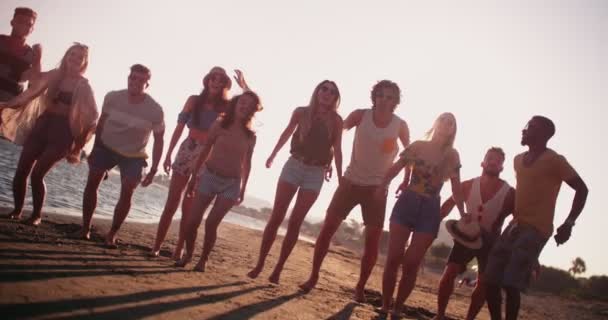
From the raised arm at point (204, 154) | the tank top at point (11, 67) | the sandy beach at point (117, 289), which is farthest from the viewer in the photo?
the tank top at point (11, 67)

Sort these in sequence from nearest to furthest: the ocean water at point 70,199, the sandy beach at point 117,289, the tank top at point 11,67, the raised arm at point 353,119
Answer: the sandy beach at point 117,289
the tank top at point 11,67
the raised arm at point 353,119
the ocean water at point 70,199

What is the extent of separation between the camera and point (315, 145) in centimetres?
515

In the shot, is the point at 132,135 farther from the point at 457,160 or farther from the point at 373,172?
the point at 457,160

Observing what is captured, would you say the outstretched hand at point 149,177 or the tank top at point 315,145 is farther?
the outstretched hand at point 149,177

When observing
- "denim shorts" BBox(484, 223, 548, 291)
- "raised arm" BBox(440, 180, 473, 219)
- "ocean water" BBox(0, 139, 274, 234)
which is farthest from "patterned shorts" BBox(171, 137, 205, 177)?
"ocean water" BBox(0, 139, 274, 234)

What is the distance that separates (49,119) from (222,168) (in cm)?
248

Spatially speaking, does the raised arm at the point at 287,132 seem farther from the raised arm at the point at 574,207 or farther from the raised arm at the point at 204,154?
the raised arm at the point at 574,207

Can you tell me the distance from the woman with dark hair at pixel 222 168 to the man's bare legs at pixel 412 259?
221 cm

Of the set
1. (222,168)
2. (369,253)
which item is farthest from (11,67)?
(369,253)

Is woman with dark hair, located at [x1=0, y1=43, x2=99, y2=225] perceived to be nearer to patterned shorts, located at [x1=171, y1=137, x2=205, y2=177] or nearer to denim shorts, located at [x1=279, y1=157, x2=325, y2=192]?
patterned shorts, located at [x1=171, y1=137, x2=205, y2=177]

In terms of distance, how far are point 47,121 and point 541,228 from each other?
6.17 metres

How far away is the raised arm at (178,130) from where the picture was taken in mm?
5406

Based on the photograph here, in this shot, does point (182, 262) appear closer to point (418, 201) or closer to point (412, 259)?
point (412, 259)

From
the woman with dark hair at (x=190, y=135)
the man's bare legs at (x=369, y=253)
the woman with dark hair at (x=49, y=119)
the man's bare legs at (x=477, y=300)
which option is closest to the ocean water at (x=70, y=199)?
the woman with dark hair at (x=49, y=119)
